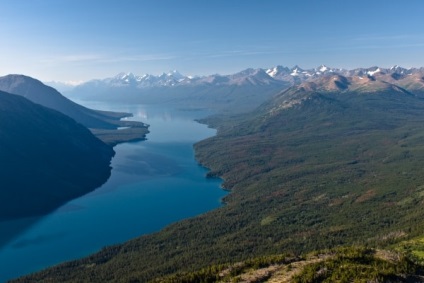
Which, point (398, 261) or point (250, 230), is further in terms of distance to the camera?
point (250, 230)

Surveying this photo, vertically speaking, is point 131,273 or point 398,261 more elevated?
point 398,261

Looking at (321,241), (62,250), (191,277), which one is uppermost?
(191,277)

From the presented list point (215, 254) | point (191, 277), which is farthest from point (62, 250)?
point (191, 277)

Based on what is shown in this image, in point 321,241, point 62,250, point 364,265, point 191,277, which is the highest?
point 364,265

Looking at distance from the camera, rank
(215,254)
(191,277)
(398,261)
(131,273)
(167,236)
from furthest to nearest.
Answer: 1. (167,236)
2. (215,254)
3. (131,273)
4. (191,277)
5. (398,261)

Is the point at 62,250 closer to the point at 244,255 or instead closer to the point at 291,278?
the point at 244,255

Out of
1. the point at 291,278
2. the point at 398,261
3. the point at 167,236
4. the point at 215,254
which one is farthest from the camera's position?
the point at 167,236

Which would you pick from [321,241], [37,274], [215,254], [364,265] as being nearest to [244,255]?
[215,254]

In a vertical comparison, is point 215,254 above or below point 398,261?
below

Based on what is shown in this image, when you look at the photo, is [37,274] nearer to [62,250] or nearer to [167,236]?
[62,250]
